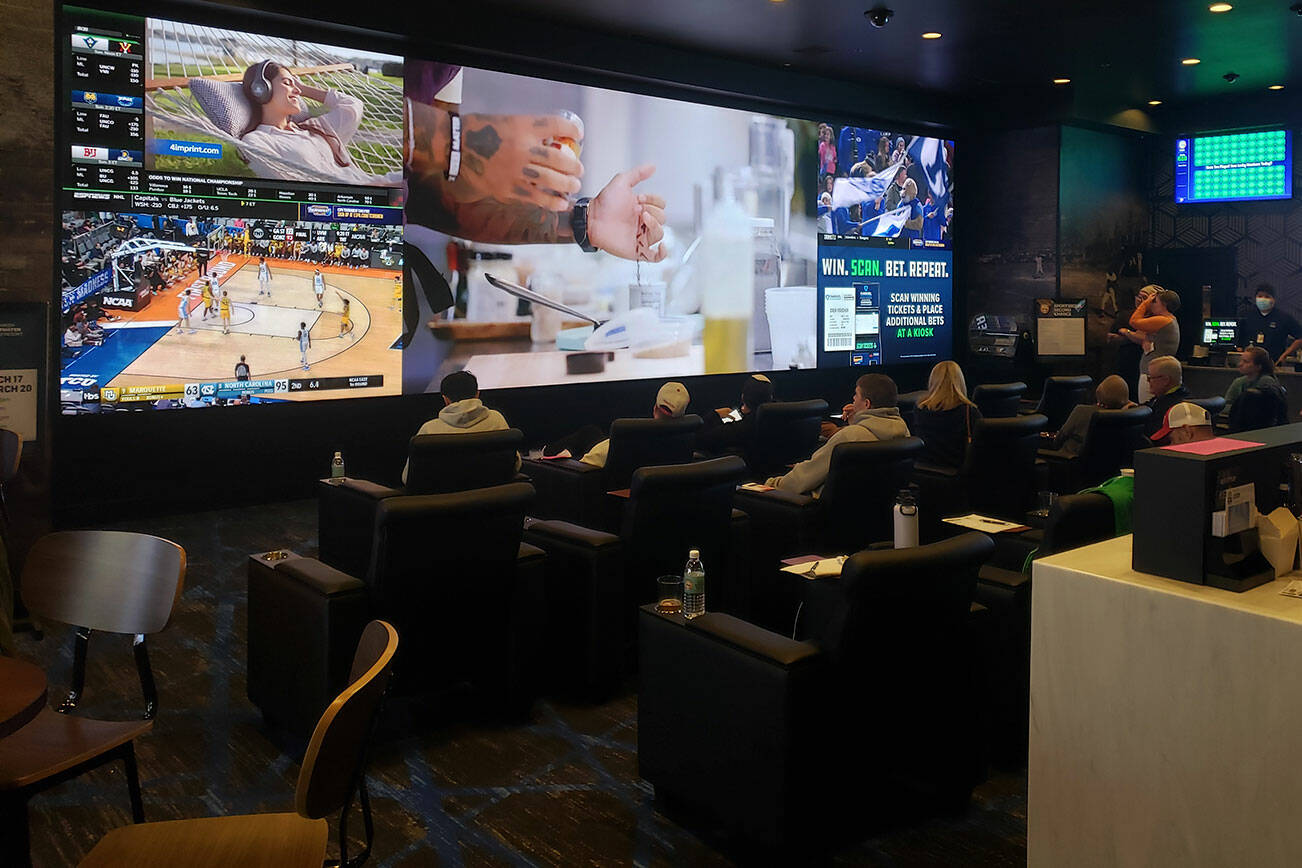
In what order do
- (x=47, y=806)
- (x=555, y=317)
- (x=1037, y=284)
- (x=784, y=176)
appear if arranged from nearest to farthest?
1. (x=47, y=806)
2. (x=555, y=317)
3. (x=784, y=176)
4. (x=1037, y=284)

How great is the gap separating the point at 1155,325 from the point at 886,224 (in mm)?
2862

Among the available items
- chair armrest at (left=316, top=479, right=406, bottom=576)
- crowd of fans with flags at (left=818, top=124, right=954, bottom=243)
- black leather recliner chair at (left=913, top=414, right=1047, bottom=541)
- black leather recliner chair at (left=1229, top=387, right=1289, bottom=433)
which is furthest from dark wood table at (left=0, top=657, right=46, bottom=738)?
crowd of fans with flags at (left=818, top=124, right=954, bottom=243)

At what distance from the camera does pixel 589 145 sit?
8.74 meters

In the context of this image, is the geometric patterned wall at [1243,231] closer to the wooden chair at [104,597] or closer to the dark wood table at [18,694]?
the wooden chair at [104,597]

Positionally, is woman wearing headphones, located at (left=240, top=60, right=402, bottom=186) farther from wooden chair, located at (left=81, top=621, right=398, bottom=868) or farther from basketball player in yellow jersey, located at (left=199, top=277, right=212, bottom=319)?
wooden chair, located at (left=81, top=621, right=398, bottom=868)

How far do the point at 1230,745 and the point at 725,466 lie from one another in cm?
229

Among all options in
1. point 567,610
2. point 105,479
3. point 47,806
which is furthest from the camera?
point 105,479

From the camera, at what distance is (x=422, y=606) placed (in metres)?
3.39

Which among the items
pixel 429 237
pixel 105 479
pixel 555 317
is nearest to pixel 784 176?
pixel 555 317

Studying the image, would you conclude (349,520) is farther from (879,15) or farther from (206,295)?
(879,15)

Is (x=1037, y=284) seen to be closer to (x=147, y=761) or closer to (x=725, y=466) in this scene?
(x=725, y=466)

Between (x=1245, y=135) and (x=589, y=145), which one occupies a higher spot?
(x=1245, y=135)

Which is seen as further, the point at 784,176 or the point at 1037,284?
the point at 1037,284

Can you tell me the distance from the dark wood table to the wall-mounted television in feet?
41.3
